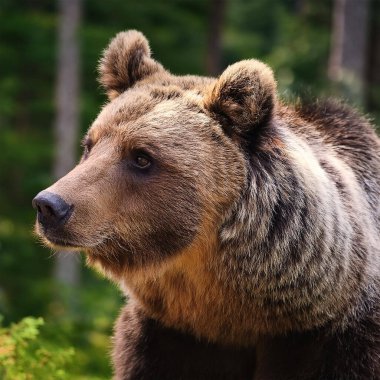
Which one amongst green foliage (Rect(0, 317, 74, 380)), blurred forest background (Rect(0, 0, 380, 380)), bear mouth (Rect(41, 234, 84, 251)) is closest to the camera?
bear mouth (Rect(41, 234, 84, 251))

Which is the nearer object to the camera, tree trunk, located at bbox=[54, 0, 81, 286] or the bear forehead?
the bear forehead

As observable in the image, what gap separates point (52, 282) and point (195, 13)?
7076 millimetres

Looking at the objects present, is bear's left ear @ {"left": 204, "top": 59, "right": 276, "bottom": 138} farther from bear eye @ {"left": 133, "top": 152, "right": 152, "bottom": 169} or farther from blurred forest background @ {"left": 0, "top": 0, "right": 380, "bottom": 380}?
blurred forest background @ {"left": 0, "top": 0, "right": 380, "bottom": 380}

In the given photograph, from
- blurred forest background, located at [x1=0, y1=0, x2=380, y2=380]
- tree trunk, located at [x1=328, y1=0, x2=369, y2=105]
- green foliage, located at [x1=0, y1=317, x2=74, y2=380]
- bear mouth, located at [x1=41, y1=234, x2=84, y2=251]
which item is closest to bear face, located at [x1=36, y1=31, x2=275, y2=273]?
bear mouth, located at [x1=41, y1=234, x2=84, y2=251]

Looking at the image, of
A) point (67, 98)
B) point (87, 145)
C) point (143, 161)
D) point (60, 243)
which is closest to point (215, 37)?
point (67, 98)

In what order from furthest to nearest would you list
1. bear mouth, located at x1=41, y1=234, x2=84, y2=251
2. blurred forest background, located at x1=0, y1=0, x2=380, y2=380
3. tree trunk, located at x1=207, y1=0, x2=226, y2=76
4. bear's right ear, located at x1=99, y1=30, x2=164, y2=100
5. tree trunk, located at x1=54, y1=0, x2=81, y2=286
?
tree trunk, located at x1=207, y1=0, x2=226, y2=76 < tree trunk, located at x1=54, y1=0, x2=81, y2=286 < blurred forest background, located at x1=0, y1=0, x2=380, y2=380 < bear's right ear, located at x1=99, y1=30, x2=164, y2=100 < bear mouth, located at x1=41, y1=234, x2=84, y2=251

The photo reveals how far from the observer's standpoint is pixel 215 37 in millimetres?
19094

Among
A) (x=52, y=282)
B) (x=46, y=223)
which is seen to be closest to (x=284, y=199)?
(x=46, y=223)

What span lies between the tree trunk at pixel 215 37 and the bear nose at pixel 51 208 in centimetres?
1401

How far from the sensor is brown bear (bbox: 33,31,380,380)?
170 inches

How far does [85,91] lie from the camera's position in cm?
1997

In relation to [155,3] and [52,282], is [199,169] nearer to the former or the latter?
[52,282]

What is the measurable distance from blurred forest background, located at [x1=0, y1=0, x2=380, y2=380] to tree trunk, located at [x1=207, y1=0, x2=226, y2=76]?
1.1 inches

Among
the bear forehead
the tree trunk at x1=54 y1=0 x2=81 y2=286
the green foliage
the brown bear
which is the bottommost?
the tree trunk at x1=54 y1=0 x2=81 y2=286
